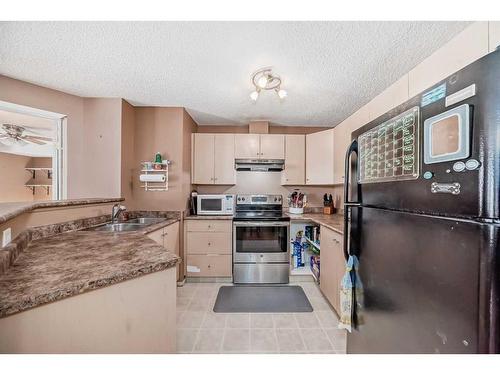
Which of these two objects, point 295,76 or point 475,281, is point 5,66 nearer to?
point 295,76

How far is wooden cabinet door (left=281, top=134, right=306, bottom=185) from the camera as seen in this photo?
9.88 ft


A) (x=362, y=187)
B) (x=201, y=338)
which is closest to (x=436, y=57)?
(x=362, y=187)

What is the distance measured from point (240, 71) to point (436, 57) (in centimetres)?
133

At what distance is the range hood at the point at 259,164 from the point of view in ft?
9.70

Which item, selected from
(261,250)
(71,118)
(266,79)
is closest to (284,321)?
(261,250)

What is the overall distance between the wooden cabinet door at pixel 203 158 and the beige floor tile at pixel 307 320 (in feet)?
6.74

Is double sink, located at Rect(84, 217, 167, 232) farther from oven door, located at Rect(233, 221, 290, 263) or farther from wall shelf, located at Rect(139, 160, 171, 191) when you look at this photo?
oven door, located at Rect(233, 221, 290, 263)

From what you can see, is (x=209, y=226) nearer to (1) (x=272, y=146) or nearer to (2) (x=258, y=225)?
(2) (x=258, y=225)

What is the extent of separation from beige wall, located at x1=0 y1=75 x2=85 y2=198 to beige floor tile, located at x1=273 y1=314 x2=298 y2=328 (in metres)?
2.50

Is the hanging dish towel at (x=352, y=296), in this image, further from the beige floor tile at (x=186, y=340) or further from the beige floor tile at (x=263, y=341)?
the beige floor tile at (x=186, y=340)

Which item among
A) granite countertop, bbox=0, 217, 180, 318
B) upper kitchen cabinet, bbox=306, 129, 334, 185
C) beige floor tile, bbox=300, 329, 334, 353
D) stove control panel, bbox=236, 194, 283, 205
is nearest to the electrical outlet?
granite countertop, bbox=0, 217, 180, 318

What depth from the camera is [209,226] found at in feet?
8.64

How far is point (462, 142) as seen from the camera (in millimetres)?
546

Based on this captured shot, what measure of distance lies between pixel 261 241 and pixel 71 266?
1971mm
